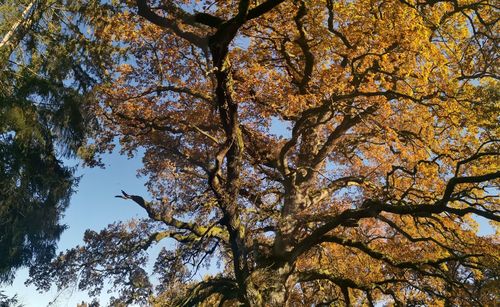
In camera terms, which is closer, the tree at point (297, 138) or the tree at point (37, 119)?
the tree at point (297, 138)

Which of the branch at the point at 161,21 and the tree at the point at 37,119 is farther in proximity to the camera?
the tree at the point at 37,119

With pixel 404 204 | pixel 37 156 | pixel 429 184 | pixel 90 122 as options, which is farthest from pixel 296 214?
pixel 37 156

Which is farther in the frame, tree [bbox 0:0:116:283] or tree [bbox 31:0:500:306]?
tree [bbox 0:0:116:283]

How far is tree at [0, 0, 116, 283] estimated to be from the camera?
14.3 metres

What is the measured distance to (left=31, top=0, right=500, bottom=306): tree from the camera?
10273 mm

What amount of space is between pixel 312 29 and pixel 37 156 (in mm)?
14572

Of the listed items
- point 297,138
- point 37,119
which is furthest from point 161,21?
point 37,119

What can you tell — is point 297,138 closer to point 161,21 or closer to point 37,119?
point 161,21

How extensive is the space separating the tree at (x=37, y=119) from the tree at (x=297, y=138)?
2535 mm

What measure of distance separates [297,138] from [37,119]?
11.2 metres

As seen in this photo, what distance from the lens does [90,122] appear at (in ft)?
58.8

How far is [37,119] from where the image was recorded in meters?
17.7

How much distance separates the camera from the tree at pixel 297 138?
10.3m

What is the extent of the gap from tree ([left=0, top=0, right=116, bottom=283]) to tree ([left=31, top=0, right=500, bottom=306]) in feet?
8.32
